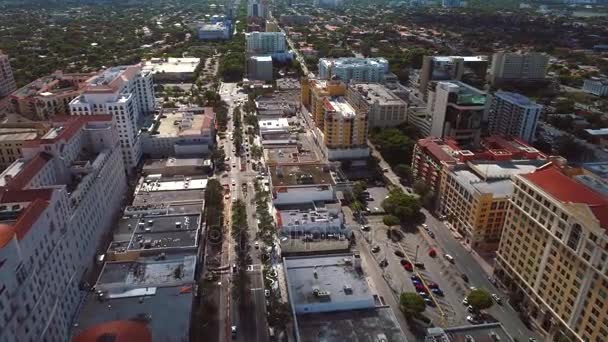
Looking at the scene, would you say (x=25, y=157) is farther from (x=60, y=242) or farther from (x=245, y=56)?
(x=245, y=56)

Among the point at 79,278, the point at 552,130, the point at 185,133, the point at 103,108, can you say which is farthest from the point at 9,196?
the point at 552,130

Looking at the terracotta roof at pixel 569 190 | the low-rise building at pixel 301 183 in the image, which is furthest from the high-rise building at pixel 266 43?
the terracotta roof at pixel 569 190

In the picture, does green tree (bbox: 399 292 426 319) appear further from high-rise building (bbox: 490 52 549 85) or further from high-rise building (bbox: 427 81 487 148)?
high-rise building (bbox: 490 52 549 85)

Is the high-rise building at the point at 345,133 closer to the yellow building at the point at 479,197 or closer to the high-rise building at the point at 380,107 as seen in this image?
the high-rise building at the point at 380,107

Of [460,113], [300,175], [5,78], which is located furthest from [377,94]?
[5,78]

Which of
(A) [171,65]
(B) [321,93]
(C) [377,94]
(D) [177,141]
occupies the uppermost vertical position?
(B) [321,93]

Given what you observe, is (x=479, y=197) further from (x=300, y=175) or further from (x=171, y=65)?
(x=171, y=65)

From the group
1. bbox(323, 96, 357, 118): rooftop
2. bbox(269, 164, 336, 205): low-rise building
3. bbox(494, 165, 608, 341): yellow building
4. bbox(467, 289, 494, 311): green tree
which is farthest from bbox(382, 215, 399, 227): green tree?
bbox(323, 96, 357, 118): rooftop
